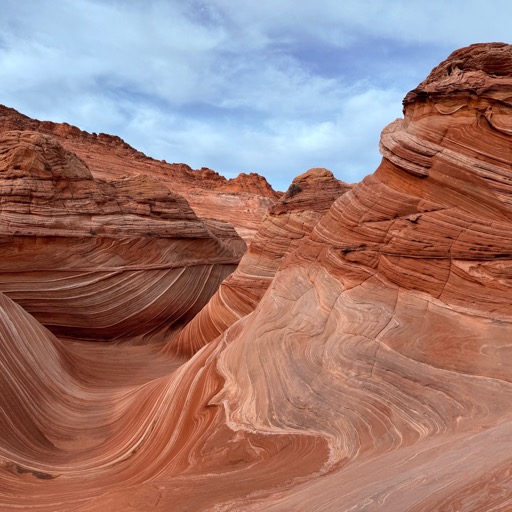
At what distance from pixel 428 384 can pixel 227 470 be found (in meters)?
1.61

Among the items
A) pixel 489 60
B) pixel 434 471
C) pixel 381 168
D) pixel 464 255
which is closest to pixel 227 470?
pixel 434 471

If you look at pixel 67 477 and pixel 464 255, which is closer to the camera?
pixel 67 477

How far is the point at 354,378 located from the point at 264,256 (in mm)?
5804

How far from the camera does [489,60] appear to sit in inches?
203

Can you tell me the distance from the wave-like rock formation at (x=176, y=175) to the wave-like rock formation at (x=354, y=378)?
1502 centimetres

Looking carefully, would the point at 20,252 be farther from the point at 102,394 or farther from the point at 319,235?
the point at 319,235

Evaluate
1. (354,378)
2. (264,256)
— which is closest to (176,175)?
(264,256)

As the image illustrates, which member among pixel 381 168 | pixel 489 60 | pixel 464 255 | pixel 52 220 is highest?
pixel 52 220

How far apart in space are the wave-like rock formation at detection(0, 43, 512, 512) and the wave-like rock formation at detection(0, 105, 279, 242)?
1502cm

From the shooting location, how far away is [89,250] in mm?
10227

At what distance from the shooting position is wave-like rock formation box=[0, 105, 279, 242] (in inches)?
950

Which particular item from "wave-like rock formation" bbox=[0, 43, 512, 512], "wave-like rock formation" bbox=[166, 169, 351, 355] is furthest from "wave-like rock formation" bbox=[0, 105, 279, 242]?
"wave-like rock formation" bbox=[0, 43, 512, 512]

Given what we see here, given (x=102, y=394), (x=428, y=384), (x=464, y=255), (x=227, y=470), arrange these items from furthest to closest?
(x=102, y=394)
(x=464, y=255)
(x=428, y=384)
(x=227, y=470)

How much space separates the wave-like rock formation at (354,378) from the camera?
3143 mm
